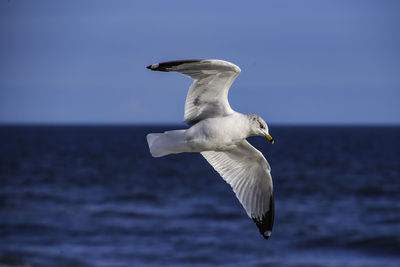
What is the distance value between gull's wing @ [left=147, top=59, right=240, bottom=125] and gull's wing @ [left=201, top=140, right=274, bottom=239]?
40.5 inches

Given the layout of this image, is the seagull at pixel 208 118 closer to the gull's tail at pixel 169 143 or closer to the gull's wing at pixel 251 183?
the gull's tail at pixel 169 143

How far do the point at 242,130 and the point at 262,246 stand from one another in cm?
1180

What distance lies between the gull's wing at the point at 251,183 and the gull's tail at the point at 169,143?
1.19 meters

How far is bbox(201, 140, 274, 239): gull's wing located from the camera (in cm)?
726

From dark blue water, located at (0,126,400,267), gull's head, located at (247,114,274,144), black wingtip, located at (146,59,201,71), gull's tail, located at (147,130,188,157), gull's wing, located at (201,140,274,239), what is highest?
black wingtip, located at (146,59,201,71)

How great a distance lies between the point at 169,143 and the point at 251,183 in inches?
63.6

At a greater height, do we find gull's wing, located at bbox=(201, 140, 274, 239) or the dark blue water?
gull's wing, located at bbox=(201, 140, 274, 239)

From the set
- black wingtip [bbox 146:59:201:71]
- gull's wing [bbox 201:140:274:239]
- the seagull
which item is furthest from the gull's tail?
gull's wing [bbox 201:140:274:239]

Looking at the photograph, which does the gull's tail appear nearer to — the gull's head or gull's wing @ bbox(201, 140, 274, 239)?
the gull's head

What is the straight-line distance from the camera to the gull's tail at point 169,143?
616 centimetres

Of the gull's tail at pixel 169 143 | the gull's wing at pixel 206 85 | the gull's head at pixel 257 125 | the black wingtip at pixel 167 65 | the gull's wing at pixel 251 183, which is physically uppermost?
the black wingtip at pixel 167 65

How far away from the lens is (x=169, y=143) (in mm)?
6207

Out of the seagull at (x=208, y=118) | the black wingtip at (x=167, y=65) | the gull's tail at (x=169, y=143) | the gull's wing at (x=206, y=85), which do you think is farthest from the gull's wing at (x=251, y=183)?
the black wingtip at (x=167, y=65)

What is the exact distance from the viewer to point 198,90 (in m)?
6.18
